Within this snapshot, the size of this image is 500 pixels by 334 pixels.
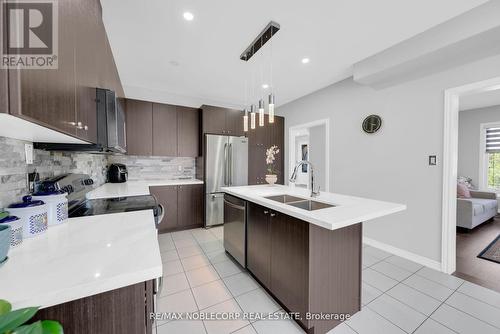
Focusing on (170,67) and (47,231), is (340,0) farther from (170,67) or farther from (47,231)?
(47,231)

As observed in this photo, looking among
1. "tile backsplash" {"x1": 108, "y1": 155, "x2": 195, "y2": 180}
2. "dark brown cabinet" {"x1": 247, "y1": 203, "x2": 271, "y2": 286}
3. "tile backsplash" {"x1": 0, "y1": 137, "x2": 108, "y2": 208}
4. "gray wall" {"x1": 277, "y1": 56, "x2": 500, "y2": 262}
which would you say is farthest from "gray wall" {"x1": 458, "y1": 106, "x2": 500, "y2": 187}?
"tile backsplash" {"x1": 0, "y1": 137, "x2": 108, "y2": 208}

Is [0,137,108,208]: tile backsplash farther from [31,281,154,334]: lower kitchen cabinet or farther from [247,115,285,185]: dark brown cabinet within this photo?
[247,115,285,185]: dark brown cabinet

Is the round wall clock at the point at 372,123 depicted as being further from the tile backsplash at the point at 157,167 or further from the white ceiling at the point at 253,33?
the tile backsplash at the point at 157,167

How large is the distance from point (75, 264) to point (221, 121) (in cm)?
342

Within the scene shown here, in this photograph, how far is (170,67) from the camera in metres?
2.84

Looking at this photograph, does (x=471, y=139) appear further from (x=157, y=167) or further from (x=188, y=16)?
(x=157, y=167)

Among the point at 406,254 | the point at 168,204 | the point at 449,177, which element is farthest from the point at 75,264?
the point at 406,254

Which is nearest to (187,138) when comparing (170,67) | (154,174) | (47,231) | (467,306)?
(154,174)

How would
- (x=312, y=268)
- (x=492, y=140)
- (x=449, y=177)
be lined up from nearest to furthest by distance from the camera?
1. (x=312, y=268)
2. (x=449, y=177)
3. (x=492, y=140)

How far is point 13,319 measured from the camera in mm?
384

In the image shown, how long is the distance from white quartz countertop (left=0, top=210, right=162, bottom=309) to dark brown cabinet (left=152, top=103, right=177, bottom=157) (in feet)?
8.74

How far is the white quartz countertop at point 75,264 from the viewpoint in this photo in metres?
0.59

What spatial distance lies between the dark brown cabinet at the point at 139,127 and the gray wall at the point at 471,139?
740 centimetres

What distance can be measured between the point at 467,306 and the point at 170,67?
4.29 meters
